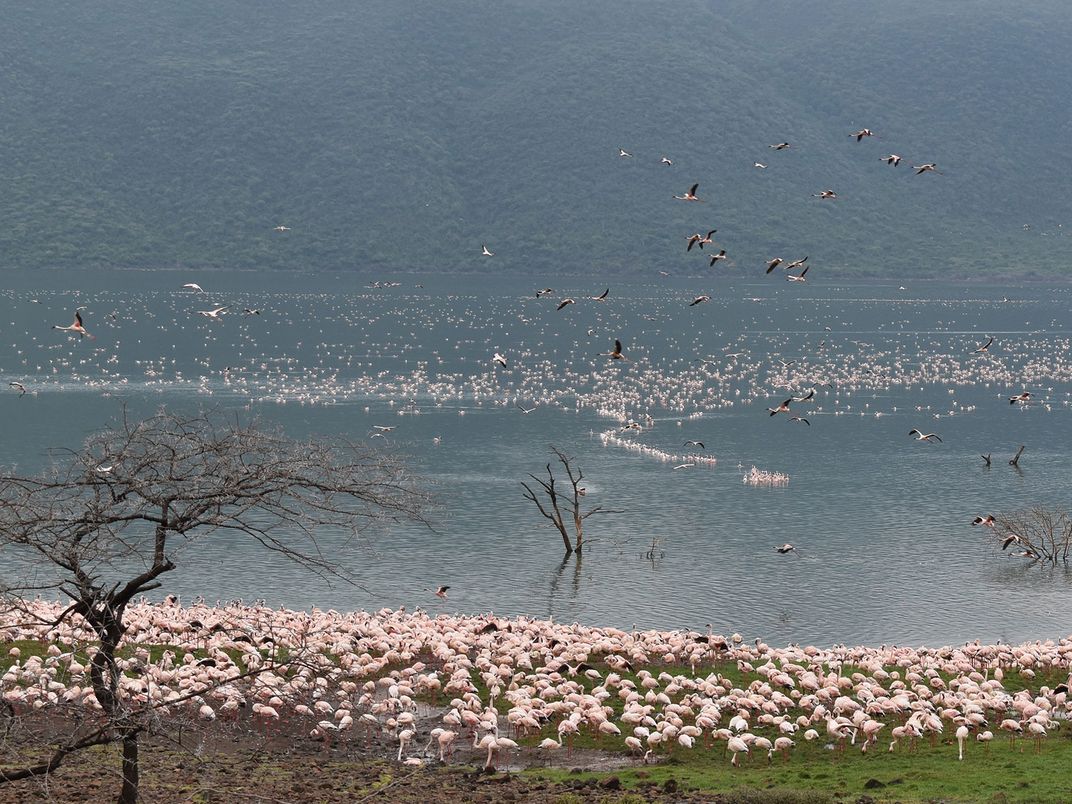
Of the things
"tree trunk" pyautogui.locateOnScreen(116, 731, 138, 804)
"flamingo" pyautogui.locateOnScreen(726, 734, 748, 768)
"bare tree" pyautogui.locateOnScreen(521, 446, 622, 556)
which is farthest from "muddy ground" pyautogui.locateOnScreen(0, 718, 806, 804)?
"bare tree" pyautogui.locateOnScreen(521, 446, 622, 556)

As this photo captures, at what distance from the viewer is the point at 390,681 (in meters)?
27.2

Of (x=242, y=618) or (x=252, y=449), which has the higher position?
(x=252, y=449)

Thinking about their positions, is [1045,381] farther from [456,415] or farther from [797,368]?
[456,415]

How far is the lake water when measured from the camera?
4400 centimetres

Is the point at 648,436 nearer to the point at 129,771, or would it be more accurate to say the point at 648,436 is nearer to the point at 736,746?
the point at 736,746

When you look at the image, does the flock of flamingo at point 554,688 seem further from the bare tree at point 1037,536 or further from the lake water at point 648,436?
the bare tree at point 1037,536

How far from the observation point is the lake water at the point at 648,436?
44000 millimetres

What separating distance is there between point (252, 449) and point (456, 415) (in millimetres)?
66916

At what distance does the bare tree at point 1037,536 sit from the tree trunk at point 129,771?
36.7 m

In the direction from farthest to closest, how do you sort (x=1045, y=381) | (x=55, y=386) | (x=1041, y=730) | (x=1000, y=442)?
Answer: (x=1045, y=381) < (x=55, y=386) < (x=1000, y=442) < (x=1041, y=730)

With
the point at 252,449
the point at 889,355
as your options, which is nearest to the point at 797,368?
the point at 889,355

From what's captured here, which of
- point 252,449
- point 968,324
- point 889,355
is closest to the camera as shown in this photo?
point 252,449

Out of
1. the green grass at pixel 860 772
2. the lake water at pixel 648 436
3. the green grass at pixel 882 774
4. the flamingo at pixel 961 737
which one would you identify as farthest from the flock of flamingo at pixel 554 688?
the lake water at pixel 648 436

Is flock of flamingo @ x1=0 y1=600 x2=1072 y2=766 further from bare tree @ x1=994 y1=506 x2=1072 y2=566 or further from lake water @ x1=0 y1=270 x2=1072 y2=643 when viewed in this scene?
bare tree @ x1=994 y1=506 x2=1072 y2=566
